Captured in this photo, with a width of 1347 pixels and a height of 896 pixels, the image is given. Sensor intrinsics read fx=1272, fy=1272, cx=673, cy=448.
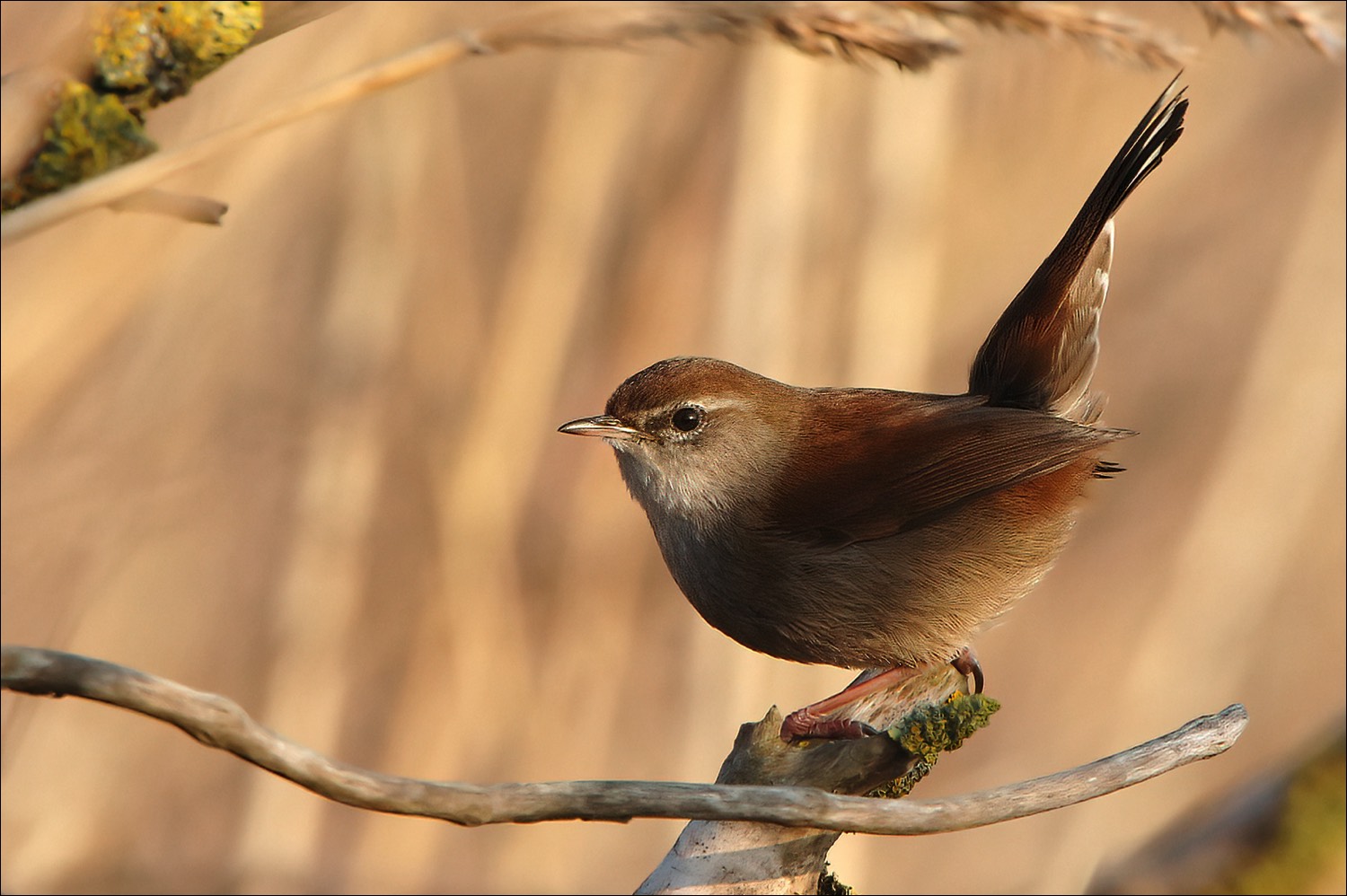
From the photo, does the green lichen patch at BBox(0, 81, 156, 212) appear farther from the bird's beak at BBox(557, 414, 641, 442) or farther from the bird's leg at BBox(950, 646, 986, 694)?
the bird's leg at BBox(950, 646, 986, 694)

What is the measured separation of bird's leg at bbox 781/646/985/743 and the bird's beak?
31.6 inches

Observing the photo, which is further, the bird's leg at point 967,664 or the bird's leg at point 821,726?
the bird's leg at point 967,664

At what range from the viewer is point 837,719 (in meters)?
2.38

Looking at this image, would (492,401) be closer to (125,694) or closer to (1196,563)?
(1196,563)

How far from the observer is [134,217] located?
3488 millimetres

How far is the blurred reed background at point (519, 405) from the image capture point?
12.7 ft

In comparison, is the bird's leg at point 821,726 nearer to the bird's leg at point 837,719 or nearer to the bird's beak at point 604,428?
the bird's leg at point 837,719

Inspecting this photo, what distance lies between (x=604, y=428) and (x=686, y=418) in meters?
0.20

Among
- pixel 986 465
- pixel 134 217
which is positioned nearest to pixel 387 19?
pixel 134 217

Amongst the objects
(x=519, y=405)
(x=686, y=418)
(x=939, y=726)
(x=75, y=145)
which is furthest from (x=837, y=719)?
(x=519, y=405)

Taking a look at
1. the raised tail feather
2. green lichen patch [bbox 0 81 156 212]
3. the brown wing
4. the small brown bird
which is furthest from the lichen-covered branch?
the brown wing

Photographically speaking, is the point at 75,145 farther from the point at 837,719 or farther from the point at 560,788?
the point at 837,719

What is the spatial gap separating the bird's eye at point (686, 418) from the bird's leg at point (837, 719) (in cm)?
73

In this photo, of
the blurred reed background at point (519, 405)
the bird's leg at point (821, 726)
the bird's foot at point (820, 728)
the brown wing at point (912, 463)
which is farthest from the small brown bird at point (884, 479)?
the blurred reed background at point (519, 405)
